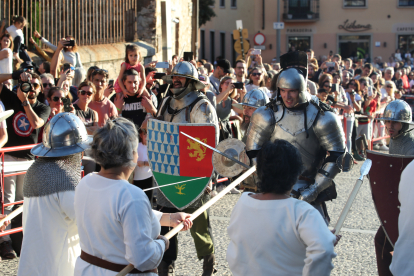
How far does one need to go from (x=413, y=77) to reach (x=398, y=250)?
17.0 m

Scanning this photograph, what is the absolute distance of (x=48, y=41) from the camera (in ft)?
27.6

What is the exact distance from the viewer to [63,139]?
2725mm

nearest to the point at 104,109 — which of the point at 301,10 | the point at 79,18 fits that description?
the point at 79,18

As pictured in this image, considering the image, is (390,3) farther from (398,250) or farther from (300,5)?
(398,250)

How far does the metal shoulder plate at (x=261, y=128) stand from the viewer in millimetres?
3932

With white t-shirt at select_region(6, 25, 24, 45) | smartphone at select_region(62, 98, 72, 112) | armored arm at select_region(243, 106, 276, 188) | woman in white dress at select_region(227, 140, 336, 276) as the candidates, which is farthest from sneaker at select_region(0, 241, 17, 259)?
white t-shirt at select_region(6, 25, 24, 45)

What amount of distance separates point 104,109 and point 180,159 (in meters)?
1.68

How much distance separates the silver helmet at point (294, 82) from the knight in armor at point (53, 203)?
1.64 meters

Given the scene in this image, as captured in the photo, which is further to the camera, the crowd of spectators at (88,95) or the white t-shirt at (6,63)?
the white t-shirt at (6,63)

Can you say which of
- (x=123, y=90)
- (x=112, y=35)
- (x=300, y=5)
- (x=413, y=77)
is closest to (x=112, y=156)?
(x=123, y=90)

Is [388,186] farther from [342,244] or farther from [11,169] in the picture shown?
[11,169]

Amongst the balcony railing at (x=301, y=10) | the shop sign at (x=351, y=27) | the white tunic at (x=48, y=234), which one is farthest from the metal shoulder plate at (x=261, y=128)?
the shop sign at (x=351, y=27)

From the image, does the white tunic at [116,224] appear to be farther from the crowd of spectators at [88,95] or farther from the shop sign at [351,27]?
the shop sign at [351,27]

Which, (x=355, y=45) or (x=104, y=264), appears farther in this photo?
(x=355, y=45)
